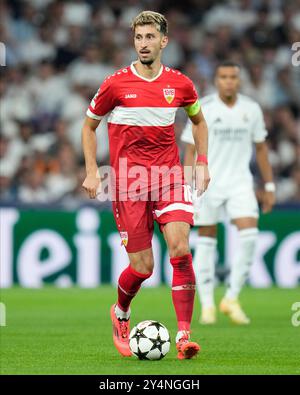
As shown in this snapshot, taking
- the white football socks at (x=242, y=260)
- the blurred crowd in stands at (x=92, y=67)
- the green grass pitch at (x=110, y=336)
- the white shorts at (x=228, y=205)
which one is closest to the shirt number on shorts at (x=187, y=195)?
the green grass pitch at (x=110, y=336)

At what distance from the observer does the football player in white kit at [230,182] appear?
37.7 ft

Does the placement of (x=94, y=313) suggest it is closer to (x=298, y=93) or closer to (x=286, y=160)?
(x=286, y=160)

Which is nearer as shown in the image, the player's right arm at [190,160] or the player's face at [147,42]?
the player's face at [147,42]

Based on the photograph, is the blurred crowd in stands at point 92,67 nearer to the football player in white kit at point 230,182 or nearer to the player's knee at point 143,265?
the football player in white kit at point 230,182

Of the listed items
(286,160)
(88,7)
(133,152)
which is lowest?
(133,152)

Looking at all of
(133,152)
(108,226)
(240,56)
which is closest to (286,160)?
(240,56)

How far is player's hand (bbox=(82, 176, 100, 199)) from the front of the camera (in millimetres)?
7855

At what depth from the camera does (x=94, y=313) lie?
40.6 feet

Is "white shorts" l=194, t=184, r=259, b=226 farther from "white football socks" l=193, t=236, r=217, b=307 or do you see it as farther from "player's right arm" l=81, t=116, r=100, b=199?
"player's right arm" l=81, t=116, r=100, b=199

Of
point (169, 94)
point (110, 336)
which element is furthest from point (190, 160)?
point (169, 94)

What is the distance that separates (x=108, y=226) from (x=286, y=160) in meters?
3.38

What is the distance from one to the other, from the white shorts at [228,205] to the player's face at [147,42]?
11.6 feet
